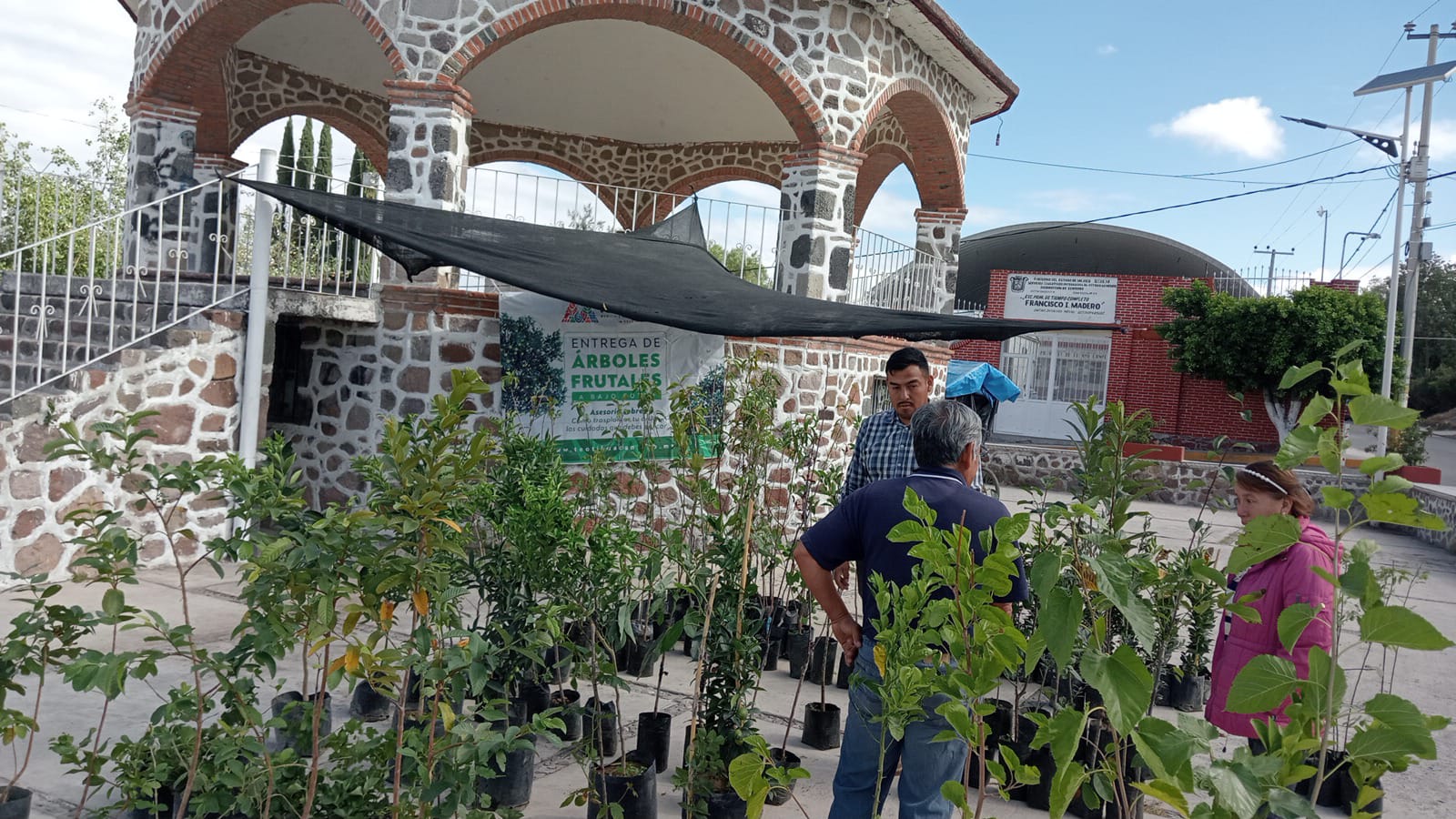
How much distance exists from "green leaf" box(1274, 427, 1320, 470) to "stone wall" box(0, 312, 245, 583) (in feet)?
16.7

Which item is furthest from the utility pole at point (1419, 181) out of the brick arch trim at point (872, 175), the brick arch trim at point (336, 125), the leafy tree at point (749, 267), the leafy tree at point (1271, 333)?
the brick arch trim at point (336, 125)

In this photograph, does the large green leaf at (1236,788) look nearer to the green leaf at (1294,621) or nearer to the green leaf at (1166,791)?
the green leaf at (1166,791)

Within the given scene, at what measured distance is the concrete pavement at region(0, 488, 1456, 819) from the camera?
327 centimetres

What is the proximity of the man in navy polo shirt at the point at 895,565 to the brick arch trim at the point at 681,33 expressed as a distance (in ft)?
18.0

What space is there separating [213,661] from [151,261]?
7561 millimetres

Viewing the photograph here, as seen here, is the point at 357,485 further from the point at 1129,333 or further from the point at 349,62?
the point at 1129,333

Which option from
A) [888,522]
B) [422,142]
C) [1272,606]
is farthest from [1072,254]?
[888,522]

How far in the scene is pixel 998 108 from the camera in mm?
10148

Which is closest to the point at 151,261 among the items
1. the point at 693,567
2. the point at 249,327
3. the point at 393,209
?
the point at 249,327

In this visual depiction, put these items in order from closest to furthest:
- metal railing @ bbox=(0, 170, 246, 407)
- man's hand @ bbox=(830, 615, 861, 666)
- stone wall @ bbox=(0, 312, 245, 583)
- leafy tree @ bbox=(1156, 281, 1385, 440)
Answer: man's hand @ bbox=(830, 615, 861, 666), stone wall @ bbox=(0, 312, 245, 583), metal railing @ bbox=(0, 170, 246, 407), leafy tree @ bbox=(1156, 281, 1385, 440)

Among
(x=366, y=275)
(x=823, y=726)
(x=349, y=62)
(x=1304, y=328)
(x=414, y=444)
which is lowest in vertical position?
(x=823, y=726)

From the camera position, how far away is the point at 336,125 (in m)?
10.7

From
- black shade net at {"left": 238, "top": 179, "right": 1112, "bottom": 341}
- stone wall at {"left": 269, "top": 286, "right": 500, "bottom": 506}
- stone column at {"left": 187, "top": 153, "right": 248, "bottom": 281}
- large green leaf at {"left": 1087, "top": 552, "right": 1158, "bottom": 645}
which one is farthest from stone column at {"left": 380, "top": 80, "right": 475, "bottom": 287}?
large green leaf at {"left": 1087, "top": 552, "right": 1158, "bottom": 645}

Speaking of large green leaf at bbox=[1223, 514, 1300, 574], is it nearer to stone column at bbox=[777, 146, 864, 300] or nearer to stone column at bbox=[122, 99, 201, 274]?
stone column at bbox=[777, 146, 864, 300]
